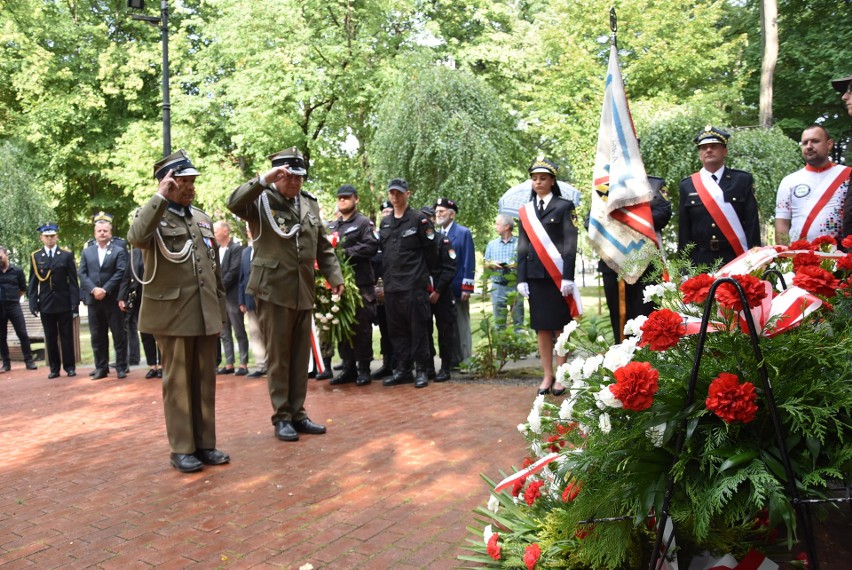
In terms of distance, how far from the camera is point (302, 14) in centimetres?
2131

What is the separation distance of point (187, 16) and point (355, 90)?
24.2 feet

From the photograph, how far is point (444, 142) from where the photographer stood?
18453 millimetres

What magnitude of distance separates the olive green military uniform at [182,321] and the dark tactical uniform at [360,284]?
316 centimetres

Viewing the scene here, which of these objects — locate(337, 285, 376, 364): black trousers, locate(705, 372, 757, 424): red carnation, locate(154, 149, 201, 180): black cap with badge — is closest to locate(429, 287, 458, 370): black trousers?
locate(337, 285, 376, 364): black trousers

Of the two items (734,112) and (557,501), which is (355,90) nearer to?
(734,112)

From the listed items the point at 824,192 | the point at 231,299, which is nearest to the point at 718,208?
the point at 824,192

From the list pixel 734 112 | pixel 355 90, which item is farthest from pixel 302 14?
pixel 734 112

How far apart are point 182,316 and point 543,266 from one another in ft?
11.6

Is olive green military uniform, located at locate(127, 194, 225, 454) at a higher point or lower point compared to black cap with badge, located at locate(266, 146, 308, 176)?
lower

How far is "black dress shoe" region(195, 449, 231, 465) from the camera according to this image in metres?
5.18

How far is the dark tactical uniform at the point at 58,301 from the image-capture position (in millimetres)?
10898

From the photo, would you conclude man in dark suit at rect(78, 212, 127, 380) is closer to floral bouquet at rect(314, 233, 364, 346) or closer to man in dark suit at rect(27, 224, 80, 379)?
man in dark suit at rect(27, 224, 80, 379)

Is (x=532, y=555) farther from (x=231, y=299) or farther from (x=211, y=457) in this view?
(x=231, y=299)

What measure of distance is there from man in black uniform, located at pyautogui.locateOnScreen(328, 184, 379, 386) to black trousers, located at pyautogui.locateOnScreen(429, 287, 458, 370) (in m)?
0.80
